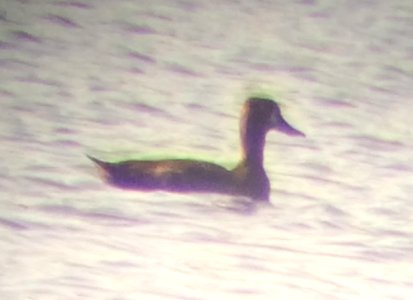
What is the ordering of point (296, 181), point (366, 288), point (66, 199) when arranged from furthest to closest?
point (296, 181) → point (66, 199) → point (366, 288)

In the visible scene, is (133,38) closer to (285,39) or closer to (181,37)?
(181,37)

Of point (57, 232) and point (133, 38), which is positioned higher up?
point (133, 38)

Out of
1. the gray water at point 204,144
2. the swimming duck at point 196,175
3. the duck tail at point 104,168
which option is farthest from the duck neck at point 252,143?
the duck tail at point 104,168

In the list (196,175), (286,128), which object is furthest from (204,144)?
(196,175)

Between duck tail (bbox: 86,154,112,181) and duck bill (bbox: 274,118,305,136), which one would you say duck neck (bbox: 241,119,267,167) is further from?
duck tail (bbox: 86,154,112,181)

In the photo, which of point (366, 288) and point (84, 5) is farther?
point (84, 5)

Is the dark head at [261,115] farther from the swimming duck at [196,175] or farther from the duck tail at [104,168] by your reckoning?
the duck tail at [104,168]

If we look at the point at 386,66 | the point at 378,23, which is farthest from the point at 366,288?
the point at 378,23

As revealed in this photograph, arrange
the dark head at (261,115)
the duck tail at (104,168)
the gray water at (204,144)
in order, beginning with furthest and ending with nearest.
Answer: the dark head at (261,115), the duck tail at (104,168), the gray water at (204,144)

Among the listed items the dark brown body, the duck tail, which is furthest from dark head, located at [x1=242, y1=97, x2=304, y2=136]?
the duck tail
